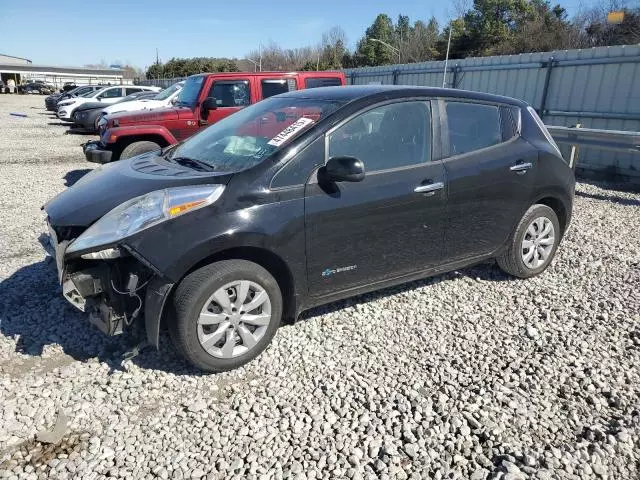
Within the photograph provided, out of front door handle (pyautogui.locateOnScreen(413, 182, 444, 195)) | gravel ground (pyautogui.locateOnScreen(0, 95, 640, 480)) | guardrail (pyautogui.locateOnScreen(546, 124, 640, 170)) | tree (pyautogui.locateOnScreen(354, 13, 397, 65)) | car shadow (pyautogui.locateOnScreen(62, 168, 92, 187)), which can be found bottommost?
car shadow (pyautogui.locateOnScreen(62, 168, 92, 187))

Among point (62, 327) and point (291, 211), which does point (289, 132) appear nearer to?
point (291, 211)

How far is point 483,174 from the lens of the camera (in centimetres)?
387

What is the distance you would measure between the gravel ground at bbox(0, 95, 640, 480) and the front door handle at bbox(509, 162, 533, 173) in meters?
1.07

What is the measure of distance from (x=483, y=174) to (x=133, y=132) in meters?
6.22

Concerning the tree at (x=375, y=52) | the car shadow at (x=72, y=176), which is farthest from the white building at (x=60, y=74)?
the car shadow at (x=72, y=176)

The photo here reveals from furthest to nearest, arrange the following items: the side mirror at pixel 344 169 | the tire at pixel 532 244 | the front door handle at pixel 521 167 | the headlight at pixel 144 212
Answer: the tire at pixel 532 244 → the front door handle at pixel 521 167 → the side mirror at pixel 344 169 → the headlight at pixel 144 212

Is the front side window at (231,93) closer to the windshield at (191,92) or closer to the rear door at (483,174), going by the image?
the windshield at (191,92)

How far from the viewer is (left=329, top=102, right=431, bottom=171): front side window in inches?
131

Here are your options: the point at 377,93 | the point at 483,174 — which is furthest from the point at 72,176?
the point at 483,174

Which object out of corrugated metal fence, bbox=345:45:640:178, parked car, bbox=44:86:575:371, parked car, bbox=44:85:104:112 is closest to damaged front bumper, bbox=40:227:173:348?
Answer: parked car, bbox=44:86:575:371

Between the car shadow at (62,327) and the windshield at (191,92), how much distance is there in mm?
5118

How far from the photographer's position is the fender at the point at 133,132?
314 inches

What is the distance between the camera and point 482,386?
2.95m

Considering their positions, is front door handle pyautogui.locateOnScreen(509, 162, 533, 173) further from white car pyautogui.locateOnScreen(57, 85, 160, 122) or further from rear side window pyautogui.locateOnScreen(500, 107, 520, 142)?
white car pyautogui.locateOnScreen(57, 85, 160, 122)
